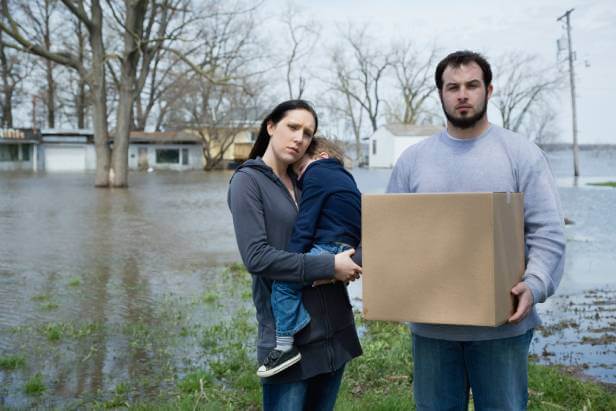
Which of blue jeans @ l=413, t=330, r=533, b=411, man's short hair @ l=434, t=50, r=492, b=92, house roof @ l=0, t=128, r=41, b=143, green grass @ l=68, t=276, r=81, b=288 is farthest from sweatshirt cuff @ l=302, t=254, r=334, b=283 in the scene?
house roof @ l=0, t=128, r=41, b=143

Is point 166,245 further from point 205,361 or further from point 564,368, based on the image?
point 564,368

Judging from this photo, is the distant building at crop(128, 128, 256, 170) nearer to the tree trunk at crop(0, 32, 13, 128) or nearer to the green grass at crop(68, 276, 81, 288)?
the tree trunk at crop(0, 32, 13, 128)

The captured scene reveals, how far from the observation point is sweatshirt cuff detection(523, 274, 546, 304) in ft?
8.38

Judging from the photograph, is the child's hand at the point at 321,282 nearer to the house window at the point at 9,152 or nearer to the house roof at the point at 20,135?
the house roof at the point at 20,135

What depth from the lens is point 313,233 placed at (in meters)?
2.62

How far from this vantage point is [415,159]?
9.36 feet

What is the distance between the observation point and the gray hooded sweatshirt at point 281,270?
2.56 m

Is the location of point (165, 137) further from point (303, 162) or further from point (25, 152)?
point (303, 162)

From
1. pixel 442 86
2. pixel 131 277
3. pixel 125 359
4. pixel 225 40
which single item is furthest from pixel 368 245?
pixel 225 40

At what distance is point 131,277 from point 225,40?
30.0 meters

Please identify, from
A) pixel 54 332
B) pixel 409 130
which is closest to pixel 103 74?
pixel 54 332

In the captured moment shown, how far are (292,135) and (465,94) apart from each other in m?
0.69

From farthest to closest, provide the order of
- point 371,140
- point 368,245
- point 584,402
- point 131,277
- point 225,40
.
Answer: point 371,140 → point 225,40 → point 131,277 → point 584,402 → point 368,245

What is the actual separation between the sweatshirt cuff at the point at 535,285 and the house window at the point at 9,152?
54.0 metres
